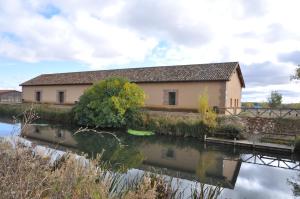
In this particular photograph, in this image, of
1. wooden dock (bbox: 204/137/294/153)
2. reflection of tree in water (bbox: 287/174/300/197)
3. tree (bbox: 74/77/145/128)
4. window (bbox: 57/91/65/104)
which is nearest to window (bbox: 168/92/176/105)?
tree (bbox: 74/77/145/128)

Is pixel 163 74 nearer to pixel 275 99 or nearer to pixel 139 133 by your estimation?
pixel 139 133

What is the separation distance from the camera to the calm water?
29.7 ft

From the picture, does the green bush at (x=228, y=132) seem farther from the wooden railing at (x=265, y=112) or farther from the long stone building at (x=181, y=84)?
the long stone building at (x=181, y=84)

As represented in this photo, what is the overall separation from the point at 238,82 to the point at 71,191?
2433 cm

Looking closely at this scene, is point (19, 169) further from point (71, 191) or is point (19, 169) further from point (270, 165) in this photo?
point (270, 165)

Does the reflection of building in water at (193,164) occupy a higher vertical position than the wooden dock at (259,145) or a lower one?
lower

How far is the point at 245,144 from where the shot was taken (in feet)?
48.3

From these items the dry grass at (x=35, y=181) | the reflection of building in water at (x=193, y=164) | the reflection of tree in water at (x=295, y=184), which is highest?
the dry grass at (x=35, y=181)

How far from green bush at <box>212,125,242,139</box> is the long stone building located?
13.1 ft

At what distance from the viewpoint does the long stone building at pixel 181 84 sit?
21953 millimetres

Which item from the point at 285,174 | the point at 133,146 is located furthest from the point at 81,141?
the point at 285,174

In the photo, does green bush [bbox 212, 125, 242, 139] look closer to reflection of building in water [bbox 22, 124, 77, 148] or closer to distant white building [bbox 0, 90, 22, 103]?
reflection of building in water [bbox 22, 124, 77, 148]

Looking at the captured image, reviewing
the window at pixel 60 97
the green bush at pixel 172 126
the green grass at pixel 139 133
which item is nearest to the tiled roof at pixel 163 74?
the window at pixel 60 97

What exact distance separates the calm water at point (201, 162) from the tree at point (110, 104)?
123 inches
